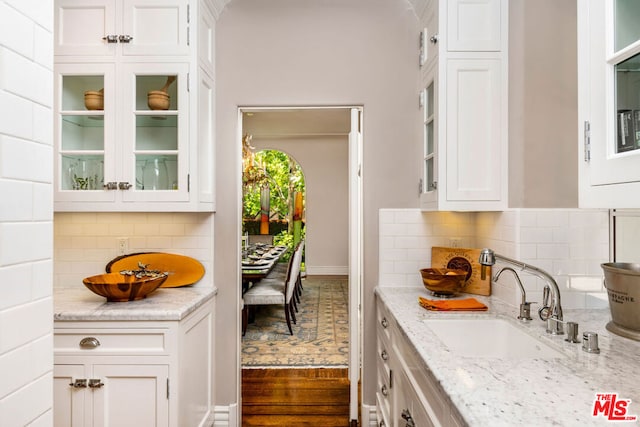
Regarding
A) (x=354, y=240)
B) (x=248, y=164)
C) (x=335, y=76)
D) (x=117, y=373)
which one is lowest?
(x=117, y=373)

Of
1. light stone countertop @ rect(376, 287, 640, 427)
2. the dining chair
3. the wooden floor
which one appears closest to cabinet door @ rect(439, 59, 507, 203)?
light stone countertop @ rect(376, 287, 640, 427)

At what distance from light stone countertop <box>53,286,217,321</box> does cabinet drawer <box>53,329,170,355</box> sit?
0.07 meters

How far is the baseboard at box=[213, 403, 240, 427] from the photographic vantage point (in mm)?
2666

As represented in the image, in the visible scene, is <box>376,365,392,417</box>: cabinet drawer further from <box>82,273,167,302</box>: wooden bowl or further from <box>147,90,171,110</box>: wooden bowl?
<box>147,90,171,110</box>: wooden bowl

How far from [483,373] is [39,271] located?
1.19 meters

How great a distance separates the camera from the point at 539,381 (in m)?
1.13

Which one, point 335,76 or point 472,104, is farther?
point 335,76

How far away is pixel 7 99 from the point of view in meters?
0.91

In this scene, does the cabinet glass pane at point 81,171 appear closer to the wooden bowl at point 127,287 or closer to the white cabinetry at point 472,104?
the wooden bowl at point 127,287

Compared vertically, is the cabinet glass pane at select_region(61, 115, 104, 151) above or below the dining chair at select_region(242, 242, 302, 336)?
above

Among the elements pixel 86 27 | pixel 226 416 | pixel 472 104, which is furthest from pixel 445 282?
pixel 86 27

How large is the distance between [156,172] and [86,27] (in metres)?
0.88

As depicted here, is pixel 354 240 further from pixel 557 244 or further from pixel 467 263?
pixel 557 244

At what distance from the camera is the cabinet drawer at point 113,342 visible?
2.03m
